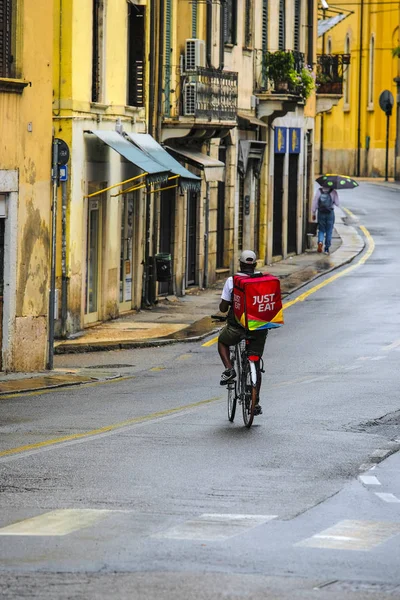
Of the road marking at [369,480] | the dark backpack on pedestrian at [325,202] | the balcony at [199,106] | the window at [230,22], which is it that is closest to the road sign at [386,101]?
the dark backpack on pedestrian at [325,202]

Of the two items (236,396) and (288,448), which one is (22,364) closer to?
(236,396)

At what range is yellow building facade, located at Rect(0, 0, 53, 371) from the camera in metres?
21.3

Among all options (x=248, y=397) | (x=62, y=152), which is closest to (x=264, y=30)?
(x=62, y=152)

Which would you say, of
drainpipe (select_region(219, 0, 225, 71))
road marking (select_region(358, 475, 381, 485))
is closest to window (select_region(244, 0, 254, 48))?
drainpipe (select_region(219, 0, 225, 71))

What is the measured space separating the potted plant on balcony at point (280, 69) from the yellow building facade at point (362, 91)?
1547 inches

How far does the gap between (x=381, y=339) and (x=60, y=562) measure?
16.4m

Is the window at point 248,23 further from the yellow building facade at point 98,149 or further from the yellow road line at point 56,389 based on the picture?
the yellow road line at point 56,389

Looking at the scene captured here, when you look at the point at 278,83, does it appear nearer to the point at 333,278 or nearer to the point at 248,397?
the point at 333,278

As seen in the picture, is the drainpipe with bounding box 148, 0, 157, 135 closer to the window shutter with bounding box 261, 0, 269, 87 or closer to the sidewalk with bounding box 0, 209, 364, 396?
the sidewalk with bounding box 0, 209, 364, 396

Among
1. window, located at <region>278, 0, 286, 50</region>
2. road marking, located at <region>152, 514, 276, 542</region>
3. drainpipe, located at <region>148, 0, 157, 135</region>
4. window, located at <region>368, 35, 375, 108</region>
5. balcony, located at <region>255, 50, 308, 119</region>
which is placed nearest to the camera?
road marking, located at <region>152, 514, 276, 542</region>

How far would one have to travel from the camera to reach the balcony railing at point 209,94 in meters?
31.8

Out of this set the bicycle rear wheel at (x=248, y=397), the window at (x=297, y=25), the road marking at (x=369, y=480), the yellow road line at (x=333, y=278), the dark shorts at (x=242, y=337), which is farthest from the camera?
the window at (x=297, y=25)

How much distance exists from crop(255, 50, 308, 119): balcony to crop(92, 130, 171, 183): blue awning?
1192 centimetres

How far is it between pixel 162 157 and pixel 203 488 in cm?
1767
